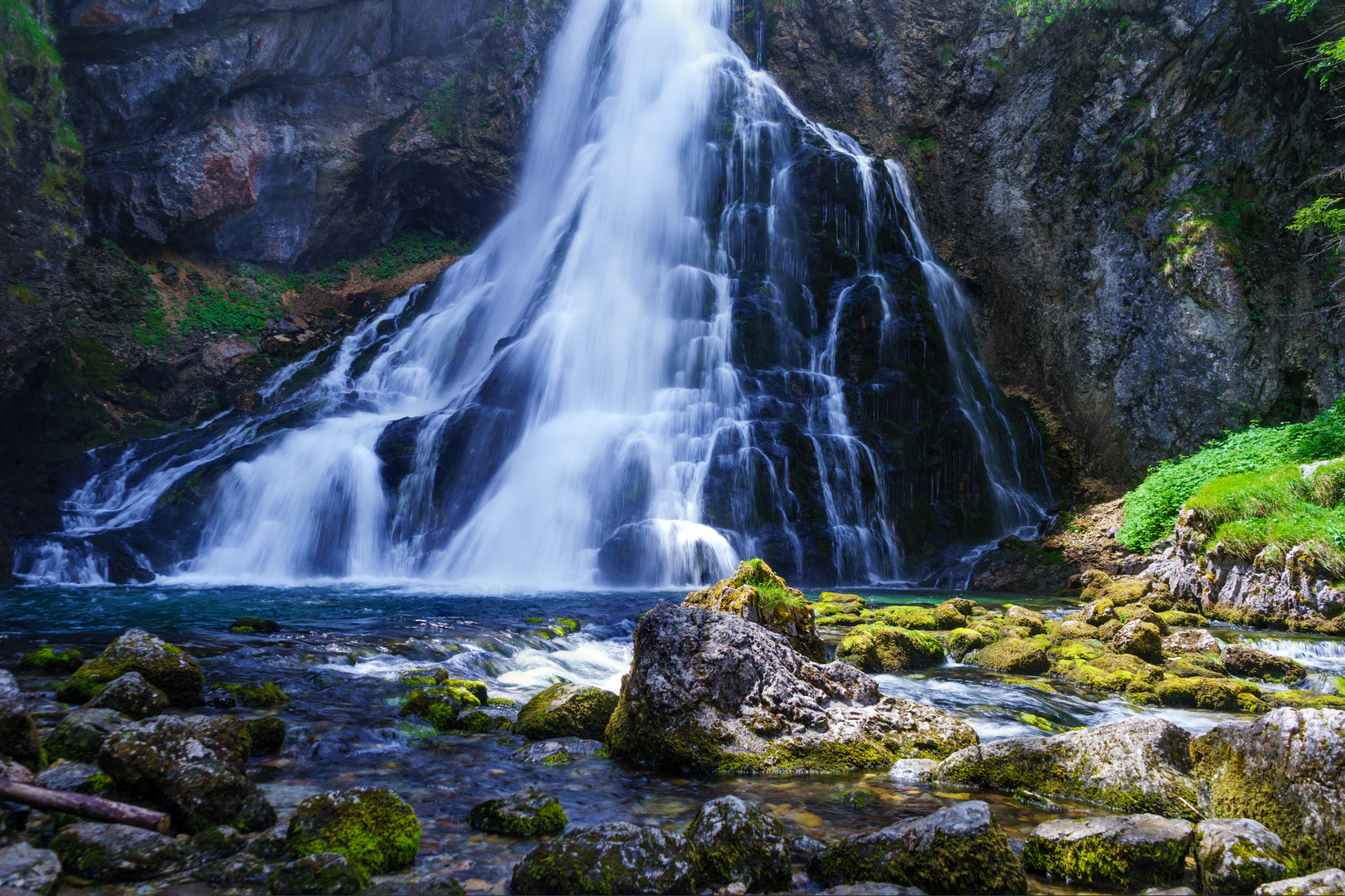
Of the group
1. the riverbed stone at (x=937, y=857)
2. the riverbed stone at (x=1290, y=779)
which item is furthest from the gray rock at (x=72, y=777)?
the riverbed stone at (x=1290, y=779)

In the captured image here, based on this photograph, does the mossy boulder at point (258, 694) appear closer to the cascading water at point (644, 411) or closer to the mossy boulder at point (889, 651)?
the mossy boulder at point (889, 651)

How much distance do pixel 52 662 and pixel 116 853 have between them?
5.07m

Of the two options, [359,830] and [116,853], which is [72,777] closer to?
[116,853]

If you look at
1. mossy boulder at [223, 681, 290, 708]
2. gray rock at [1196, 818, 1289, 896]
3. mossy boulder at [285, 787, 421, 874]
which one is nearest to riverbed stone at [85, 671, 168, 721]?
mossy boulder at [223, 681, 290, 708]

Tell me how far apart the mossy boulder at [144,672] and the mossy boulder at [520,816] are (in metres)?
3.27

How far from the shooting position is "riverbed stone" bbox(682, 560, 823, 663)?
277 inches

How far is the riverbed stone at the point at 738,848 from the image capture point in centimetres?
318

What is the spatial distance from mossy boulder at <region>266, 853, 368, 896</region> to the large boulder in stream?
2.29 metres

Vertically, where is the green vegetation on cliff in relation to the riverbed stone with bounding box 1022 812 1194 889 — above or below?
above

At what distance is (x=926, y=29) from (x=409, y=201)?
23162 mm

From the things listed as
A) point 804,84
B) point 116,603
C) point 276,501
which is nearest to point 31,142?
point 276,501

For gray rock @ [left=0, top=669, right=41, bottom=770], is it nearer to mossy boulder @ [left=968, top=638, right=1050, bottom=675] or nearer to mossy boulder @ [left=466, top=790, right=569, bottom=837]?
mossy boulder @ [left=466, top=790, right=569, bottom=837]

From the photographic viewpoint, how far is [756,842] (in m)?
3.27

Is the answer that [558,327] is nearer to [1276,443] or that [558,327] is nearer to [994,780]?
[1276,443]
